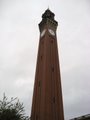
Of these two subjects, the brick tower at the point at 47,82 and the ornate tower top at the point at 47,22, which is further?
the ornate tower top at the point at 47,22

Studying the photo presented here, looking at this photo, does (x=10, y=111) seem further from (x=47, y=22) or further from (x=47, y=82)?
(x=47, y=22)

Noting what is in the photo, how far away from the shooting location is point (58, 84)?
3028 centimetres

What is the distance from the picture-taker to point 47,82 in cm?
2830

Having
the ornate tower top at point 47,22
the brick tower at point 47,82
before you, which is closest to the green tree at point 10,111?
the brick tower at point 47,82

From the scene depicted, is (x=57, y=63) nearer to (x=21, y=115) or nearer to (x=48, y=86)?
(x=48, y=86)

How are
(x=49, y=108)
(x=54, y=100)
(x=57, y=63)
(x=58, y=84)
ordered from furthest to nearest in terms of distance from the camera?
(x=57, y=63) → (x=58, y=84) → (x=54, y=100) → (x=49, y=108)

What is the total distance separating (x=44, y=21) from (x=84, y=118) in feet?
68.9

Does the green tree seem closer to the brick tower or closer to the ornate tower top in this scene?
the brick tower

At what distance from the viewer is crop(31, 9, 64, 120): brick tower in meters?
26.4

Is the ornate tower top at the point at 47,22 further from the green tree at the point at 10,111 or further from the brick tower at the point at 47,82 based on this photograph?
the green tree at the point at 10,111

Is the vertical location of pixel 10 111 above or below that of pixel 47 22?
below

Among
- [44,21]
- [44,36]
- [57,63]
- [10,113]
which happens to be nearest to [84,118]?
[57,63]

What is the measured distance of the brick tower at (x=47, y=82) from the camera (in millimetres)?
26359

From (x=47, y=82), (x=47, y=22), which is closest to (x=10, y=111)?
(x=47, y=82)
